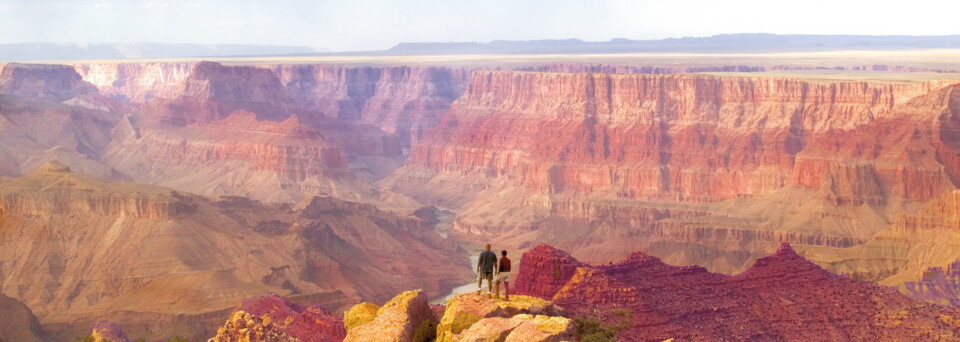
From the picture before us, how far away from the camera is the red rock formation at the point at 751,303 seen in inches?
2303

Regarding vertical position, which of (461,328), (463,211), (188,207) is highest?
(461,328)

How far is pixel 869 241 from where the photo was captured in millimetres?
115562

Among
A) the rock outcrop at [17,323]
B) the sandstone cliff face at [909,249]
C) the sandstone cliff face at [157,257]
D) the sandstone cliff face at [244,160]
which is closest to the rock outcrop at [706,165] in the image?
the sandstone cliff face at [909,249]

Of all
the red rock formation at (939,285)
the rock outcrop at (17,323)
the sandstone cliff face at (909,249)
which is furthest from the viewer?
the sandstone cliff face at (909,249)

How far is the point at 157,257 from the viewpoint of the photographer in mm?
103938

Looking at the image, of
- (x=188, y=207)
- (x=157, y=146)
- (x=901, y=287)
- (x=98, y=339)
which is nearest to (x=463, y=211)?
(x=157, y=146)

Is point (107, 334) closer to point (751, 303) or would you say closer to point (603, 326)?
point (603, 326)

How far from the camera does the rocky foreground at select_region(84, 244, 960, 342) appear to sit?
47375 mm

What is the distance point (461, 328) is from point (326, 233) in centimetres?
7955

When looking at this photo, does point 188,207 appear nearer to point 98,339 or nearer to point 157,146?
point 98,339

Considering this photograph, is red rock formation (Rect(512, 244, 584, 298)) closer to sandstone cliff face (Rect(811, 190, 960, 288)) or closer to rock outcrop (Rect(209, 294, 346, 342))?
rock outcrop (Rect(209, 294, 346, 342))

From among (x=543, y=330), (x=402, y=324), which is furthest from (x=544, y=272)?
(x=543, y=330)

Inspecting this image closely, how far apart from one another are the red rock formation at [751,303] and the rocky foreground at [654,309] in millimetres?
55

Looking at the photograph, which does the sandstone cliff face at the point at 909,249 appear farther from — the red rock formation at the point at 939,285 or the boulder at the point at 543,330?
the boulder at the point at 543,330
